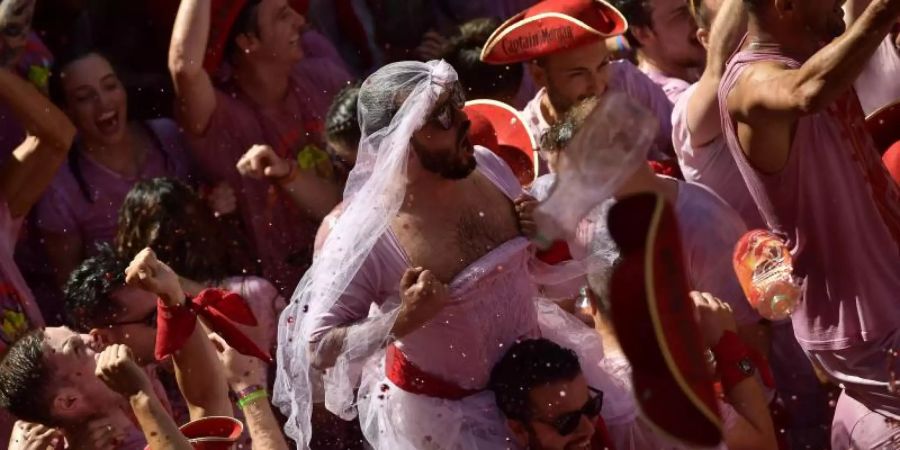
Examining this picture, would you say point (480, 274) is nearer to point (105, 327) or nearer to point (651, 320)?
point (651, 320)

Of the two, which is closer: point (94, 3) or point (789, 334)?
point (789, 334)

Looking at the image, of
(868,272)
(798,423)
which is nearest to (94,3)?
(798,423)

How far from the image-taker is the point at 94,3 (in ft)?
22.9

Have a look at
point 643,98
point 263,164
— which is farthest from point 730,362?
point 263,164

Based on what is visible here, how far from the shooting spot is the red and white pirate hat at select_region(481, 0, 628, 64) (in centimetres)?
617

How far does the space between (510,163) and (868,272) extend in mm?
1816

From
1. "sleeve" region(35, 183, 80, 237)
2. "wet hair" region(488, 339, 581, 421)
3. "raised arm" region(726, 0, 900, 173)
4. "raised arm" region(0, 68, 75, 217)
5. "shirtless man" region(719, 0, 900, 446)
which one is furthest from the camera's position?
"sleeve" region(35, 183, 80, 237)

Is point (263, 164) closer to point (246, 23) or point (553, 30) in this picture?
point (246, 23)

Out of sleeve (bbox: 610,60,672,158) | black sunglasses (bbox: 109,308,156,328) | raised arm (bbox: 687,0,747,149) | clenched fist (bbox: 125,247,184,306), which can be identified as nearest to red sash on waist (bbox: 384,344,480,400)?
clenched fist (bbox: 125,247,184,306)

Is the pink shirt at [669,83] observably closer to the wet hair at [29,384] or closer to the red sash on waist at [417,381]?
the red sash on waist at [417,381]

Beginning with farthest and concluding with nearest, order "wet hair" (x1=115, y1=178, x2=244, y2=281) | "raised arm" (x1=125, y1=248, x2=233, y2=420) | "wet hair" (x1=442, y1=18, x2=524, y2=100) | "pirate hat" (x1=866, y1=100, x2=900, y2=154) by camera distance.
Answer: "wet hair" (x1=442, y1=18, x2=524, y2=100) < "wet hair" (x1=115, y1=178, x2=244, y2=281) < "pirate hat" (x1=866, y1=100, x2=900, y2=154) < "raised arm" (x1=125, y1=248, x2=233, y2=420)

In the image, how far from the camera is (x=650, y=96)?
645cm

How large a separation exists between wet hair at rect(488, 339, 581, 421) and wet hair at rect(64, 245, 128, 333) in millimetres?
1258

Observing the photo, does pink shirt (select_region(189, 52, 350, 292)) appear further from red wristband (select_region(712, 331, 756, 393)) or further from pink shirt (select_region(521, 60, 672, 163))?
red wristband (select_region(712, 331, 756, 393))
